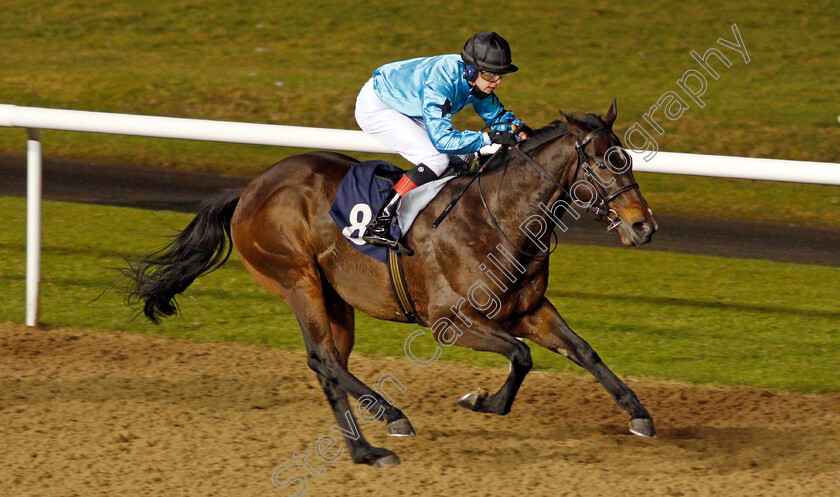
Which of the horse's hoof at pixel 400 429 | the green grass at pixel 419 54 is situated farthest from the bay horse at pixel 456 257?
the green grass at pixel 419 54

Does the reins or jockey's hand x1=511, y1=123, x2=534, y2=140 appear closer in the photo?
the reins

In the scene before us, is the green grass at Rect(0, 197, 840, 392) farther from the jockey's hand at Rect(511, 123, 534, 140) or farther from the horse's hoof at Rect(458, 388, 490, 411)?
the jockey's hand at Rect(511, 123, 534, 140)

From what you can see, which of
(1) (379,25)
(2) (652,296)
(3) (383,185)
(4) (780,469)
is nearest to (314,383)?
(3) (383,185)

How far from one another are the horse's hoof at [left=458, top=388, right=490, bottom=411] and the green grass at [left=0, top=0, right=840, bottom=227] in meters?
6.12

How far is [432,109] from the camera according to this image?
4.47 metres

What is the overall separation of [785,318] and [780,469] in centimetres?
255

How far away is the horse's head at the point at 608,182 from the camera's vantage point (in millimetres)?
4074

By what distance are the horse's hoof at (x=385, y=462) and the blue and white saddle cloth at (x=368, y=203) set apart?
33.1 inches

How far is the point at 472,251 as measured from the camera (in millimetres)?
4473

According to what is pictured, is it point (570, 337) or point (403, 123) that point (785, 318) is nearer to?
point (570, 337)

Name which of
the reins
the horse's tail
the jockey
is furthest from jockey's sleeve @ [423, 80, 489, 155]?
the horse's tail

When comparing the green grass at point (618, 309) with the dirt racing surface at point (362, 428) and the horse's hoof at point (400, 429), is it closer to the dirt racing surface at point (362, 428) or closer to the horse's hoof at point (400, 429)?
the dirt racing surface at point (362, 428)

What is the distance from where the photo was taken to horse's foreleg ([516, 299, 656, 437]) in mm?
4391

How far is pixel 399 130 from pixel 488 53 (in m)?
0.60
